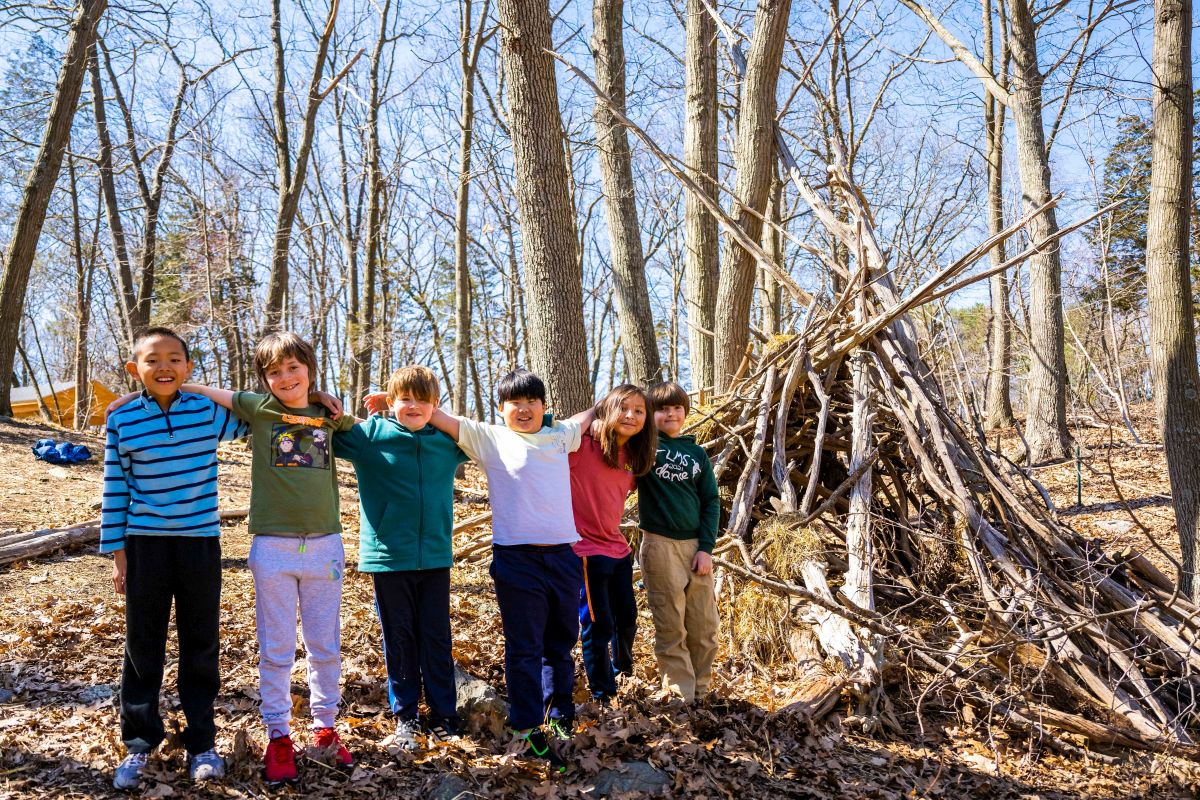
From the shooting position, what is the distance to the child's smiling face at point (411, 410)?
10.8 ft

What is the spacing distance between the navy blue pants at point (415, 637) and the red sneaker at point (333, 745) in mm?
280

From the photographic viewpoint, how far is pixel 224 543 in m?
5.82

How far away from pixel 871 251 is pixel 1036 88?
20.6ft

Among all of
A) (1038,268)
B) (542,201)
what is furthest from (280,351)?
(1038,268)

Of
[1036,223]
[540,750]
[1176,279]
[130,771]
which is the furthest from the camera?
[1036,223]

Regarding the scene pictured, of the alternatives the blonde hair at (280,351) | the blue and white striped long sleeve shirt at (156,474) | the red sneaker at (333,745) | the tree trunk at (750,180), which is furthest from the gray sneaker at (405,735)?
the tree trunk at (750,180)

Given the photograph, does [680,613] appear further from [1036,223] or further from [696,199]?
[1036,223]

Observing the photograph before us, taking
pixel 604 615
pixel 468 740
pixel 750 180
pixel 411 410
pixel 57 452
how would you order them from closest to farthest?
pixel 411 410
pixel 468 740
pixel 604 615
pixel 750 180
pixel 57 452

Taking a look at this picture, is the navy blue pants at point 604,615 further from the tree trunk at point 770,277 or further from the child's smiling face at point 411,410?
the tree trunk at point 770,277

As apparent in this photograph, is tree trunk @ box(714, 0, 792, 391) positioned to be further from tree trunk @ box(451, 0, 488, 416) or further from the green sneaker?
tree trunk @ box(451, 0, 488, 416)

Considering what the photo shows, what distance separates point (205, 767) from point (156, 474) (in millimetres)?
1043

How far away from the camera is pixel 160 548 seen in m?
2.88

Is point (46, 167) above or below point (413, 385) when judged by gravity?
above

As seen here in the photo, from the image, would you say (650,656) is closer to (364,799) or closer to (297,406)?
(364,799)
